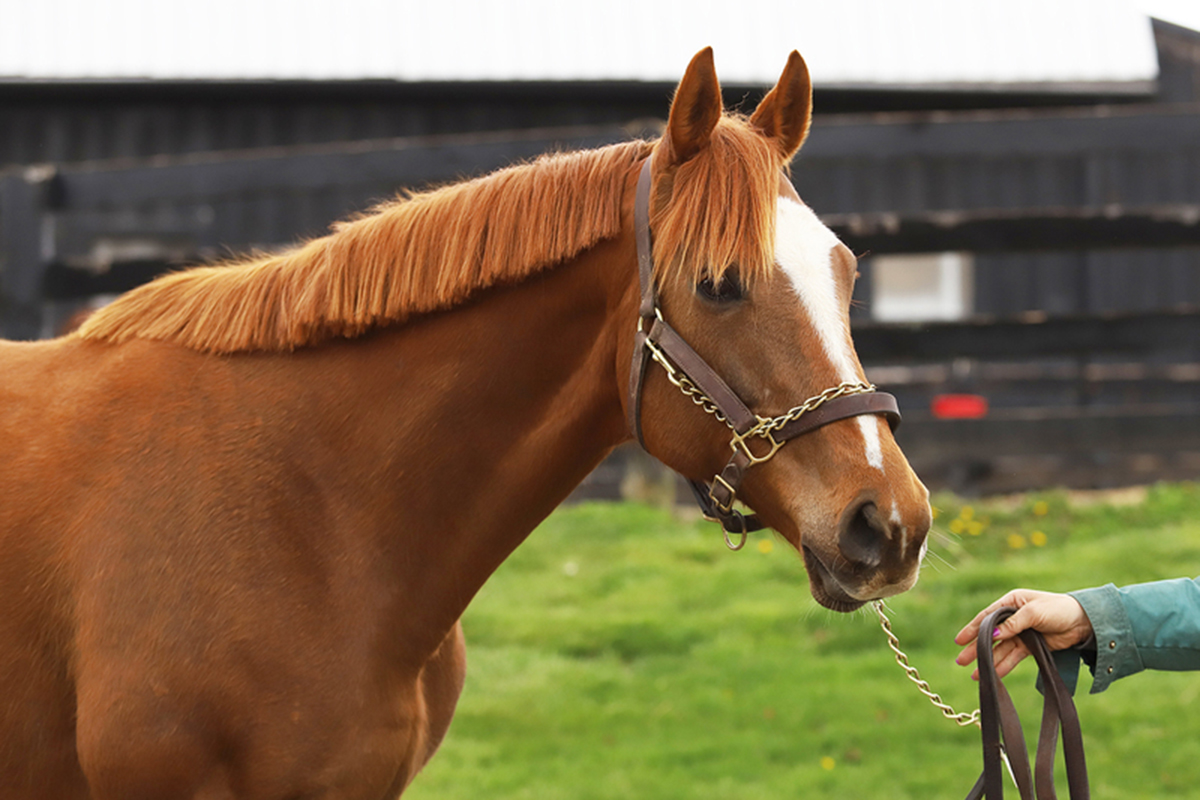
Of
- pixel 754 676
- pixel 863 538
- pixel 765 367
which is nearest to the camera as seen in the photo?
pixel 863 538

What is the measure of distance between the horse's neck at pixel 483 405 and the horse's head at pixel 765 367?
177 millimetres

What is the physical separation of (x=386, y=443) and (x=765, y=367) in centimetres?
85

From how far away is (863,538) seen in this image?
1953 mm

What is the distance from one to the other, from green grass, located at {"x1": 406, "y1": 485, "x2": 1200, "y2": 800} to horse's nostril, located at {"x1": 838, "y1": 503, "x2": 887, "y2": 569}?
180cm

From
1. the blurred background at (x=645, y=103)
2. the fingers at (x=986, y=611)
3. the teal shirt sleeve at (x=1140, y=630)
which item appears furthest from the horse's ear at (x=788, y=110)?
the blurred background at (x=645, y=103)

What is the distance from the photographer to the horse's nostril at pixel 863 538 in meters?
1.93

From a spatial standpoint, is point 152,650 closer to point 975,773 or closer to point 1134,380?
point 975,773

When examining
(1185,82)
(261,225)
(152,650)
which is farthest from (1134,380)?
(152,650)

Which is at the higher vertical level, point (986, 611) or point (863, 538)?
point (863, 538)

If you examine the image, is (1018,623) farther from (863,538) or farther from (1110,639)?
(863,538)

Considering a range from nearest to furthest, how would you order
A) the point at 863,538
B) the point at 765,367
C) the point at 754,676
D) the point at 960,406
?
the point at 863,538
the point at 765,367
the point at 754,676
the point at 960,406

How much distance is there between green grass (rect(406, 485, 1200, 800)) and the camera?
4.03 m

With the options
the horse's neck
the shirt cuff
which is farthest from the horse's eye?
the shirt cuff

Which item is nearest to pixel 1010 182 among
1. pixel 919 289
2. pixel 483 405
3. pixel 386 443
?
pixel 919 289
